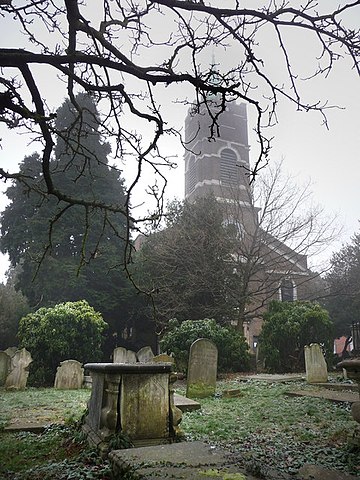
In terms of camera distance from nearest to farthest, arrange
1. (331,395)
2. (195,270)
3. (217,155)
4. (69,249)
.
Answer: (331,395), (195,270), (69,249), (217,155)

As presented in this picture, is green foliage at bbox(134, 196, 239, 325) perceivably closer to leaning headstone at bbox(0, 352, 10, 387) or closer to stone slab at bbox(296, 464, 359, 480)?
leaning headstone at bbox(0, 352, 10, 387)

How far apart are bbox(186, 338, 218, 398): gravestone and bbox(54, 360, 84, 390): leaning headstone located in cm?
450

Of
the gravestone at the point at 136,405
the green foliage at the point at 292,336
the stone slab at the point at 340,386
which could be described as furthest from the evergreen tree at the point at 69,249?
the gravestone at the point at 136,405

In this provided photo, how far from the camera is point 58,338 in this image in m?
15.4

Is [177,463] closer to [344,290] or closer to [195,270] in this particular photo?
[195,270]

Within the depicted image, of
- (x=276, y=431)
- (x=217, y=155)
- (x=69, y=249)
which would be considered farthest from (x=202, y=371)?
(x=217, y=155)

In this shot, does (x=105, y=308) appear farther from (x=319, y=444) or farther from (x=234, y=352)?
(x=319, y=444)

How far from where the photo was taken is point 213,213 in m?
21.9

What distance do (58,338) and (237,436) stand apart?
36.6 ft

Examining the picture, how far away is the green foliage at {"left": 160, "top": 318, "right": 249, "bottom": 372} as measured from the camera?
1541 centimetres

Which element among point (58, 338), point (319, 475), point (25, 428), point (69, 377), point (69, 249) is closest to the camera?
point (319, 475)

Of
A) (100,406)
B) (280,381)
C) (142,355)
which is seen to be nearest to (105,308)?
(142,355)

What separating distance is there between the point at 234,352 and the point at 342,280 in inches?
387

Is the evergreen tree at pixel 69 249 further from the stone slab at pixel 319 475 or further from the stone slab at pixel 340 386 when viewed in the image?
the stone slab at pixel 319 475
